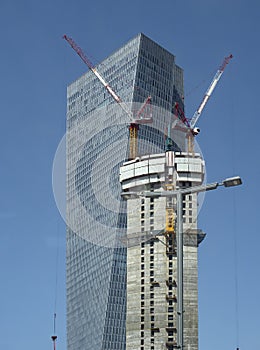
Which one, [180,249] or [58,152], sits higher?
[58,152]

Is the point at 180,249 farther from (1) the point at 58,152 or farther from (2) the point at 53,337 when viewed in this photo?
(1) the point at 58,152

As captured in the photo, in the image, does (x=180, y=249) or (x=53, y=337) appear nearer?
(x=180, y=249)

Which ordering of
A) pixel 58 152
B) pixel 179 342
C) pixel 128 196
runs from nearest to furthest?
pixel 179 342 < pixel 128 196 < pixel 58 152

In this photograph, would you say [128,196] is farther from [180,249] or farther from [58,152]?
[58,152]

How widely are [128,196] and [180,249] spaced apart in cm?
923

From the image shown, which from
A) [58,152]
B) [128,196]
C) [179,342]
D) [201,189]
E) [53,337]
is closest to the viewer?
[179,342]

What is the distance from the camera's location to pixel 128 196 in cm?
5494

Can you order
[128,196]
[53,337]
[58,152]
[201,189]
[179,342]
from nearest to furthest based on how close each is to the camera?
[179,342]
[201,189]
[128,196]
[53,337]
[58,152]

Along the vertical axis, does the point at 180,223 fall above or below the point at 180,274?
above

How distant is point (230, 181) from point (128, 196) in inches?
391

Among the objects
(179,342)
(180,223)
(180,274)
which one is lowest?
(179,342)

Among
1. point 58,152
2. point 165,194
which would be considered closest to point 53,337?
point 58,152

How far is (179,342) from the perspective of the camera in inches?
1775

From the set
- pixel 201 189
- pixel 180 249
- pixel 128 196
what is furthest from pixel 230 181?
pixel 128 196
